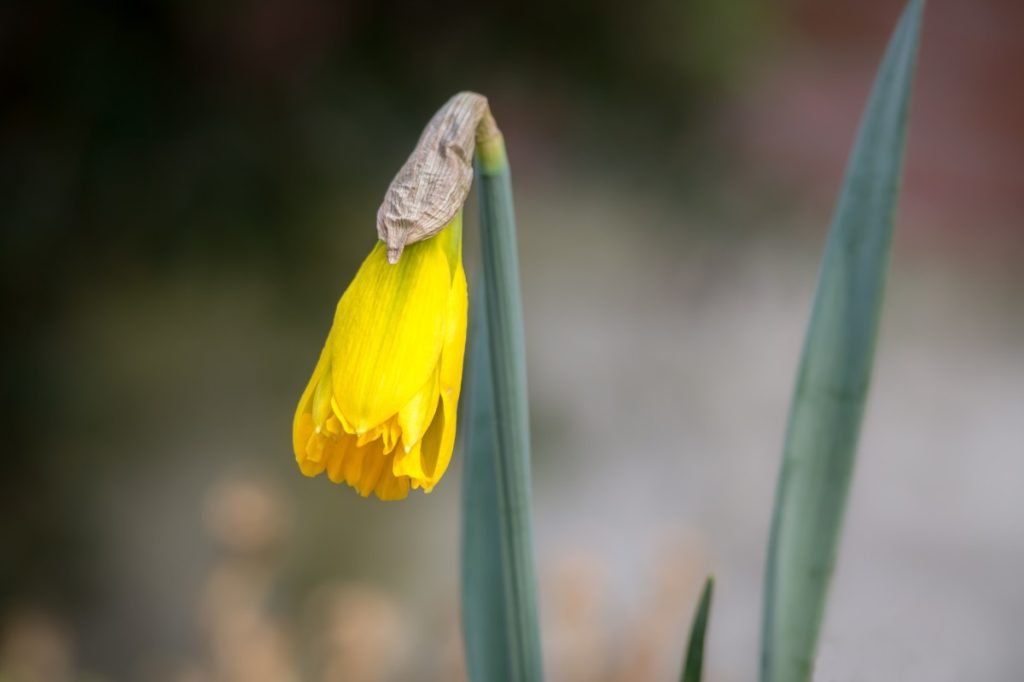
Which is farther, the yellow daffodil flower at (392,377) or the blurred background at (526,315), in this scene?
the blurred background at (526,315)

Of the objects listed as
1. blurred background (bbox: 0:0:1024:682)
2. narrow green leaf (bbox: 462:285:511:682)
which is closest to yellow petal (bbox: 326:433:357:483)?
narrow green leaf (bbox: 462:285:511:682)

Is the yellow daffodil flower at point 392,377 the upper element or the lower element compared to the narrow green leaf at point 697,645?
upper

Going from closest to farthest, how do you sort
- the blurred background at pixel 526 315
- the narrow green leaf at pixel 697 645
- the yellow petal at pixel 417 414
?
the yellow petal at pixel 417 414 < the narrow green leaf at pixel 697 645 < the blurred background at pixel 526 315

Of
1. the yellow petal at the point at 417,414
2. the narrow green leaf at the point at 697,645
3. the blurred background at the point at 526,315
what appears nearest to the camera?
the yellow petal at the point at 417,414

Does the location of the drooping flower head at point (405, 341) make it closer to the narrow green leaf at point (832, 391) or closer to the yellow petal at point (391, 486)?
the yellow petal at point (391, 486)

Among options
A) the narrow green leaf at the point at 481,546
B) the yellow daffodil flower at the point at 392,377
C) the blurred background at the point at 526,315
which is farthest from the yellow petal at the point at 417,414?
the blurred background at the point at 526,315

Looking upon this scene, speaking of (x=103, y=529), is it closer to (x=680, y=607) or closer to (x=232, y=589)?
(x=232, y=589)

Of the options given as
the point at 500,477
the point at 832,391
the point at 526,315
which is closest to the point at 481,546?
the point at 500,477
